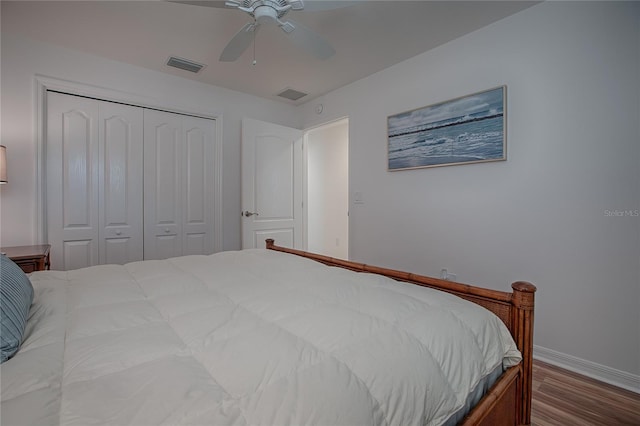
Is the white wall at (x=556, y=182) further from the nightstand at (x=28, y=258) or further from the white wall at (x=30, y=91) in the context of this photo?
the nightstand at (x=28, y=258)

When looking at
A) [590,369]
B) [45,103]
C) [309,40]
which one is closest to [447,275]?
[590,369]

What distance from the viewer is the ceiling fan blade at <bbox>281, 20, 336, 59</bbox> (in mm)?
1809

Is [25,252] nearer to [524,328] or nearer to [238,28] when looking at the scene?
[238,28]

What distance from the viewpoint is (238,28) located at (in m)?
2.32

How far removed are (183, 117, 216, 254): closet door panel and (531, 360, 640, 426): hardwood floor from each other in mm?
3160

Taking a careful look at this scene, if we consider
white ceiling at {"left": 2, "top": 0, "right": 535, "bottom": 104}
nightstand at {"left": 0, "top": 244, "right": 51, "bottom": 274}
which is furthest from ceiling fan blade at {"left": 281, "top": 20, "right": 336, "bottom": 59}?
nightstand at {"left": 0, "top": 244, "right": 51, "bottom": 274}

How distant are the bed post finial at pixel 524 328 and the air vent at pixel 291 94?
10.6 feet

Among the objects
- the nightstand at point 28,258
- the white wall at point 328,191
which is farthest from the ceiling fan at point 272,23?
the white wall at point 328,191

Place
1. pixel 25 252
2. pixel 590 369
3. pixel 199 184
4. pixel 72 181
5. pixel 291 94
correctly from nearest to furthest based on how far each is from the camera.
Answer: pixel 590 369, pixel 25 252, pixel 72 181, pixel 199 184, pixel 291 94

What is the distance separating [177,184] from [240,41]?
1858 mm

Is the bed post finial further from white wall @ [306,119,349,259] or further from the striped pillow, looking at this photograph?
white wall @ [306,119,349,259]

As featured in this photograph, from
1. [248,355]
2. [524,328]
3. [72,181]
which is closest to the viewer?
[248,355]

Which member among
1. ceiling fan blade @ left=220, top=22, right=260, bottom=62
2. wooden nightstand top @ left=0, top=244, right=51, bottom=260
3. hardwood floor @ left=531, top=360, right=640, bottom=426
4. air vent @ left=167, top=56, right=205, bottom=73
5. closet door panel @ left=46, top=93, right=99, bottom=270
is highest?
air vent @ left=167, top=56, right=205, bottom=73

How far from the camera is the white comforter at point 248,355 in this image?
0.57 metres
